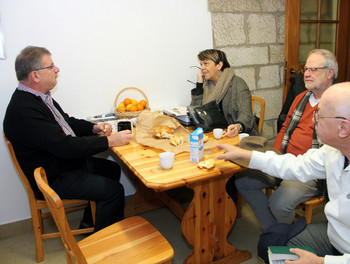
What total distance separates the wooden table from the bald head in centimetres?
55

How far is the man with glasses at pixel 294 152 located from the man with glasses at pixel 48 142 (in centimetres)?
84

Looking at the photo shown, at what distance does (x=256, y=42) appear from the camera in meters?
3.08

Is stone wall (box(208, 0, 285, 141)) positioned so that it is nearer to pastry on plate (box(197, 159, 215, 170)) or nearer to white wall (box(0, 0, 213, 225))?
white wall (box(0, 0, 213, 225))

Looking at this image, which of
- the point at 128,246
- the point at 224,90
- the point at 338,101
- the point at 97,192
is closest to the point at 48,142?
the point at 97,192

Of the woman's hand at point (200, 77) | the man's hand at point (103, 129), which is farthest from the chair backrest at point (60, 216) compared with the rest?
the woman's hand at point (200, 77)

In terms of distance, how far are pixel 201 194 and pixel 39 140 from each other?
98 centimetres

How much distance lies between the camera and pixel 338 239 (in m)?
1.25

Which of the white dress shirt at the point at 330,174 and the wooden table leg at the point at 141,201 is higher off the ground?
the white dress shirt at the point at 330,174

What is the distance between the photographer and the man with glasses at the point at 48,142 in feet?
6.01

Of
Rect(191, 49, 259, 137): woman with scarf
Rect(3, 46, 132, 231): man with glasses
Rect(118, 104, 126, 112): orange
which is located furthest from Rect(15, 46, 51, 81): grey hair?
Rect(191, 49, 259, 137): woman with scarf

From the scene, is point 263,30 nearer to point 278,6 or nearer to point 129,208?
point 278,6

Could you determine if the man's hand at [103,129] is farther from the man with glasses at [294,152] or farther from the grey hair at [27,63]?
the man with glasses at [294,152]

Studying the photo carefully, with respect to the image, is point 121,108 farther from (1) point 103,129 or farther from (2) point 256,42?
(2) point 256,42

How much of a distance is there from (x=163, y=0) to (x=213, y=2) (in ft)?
1.55
